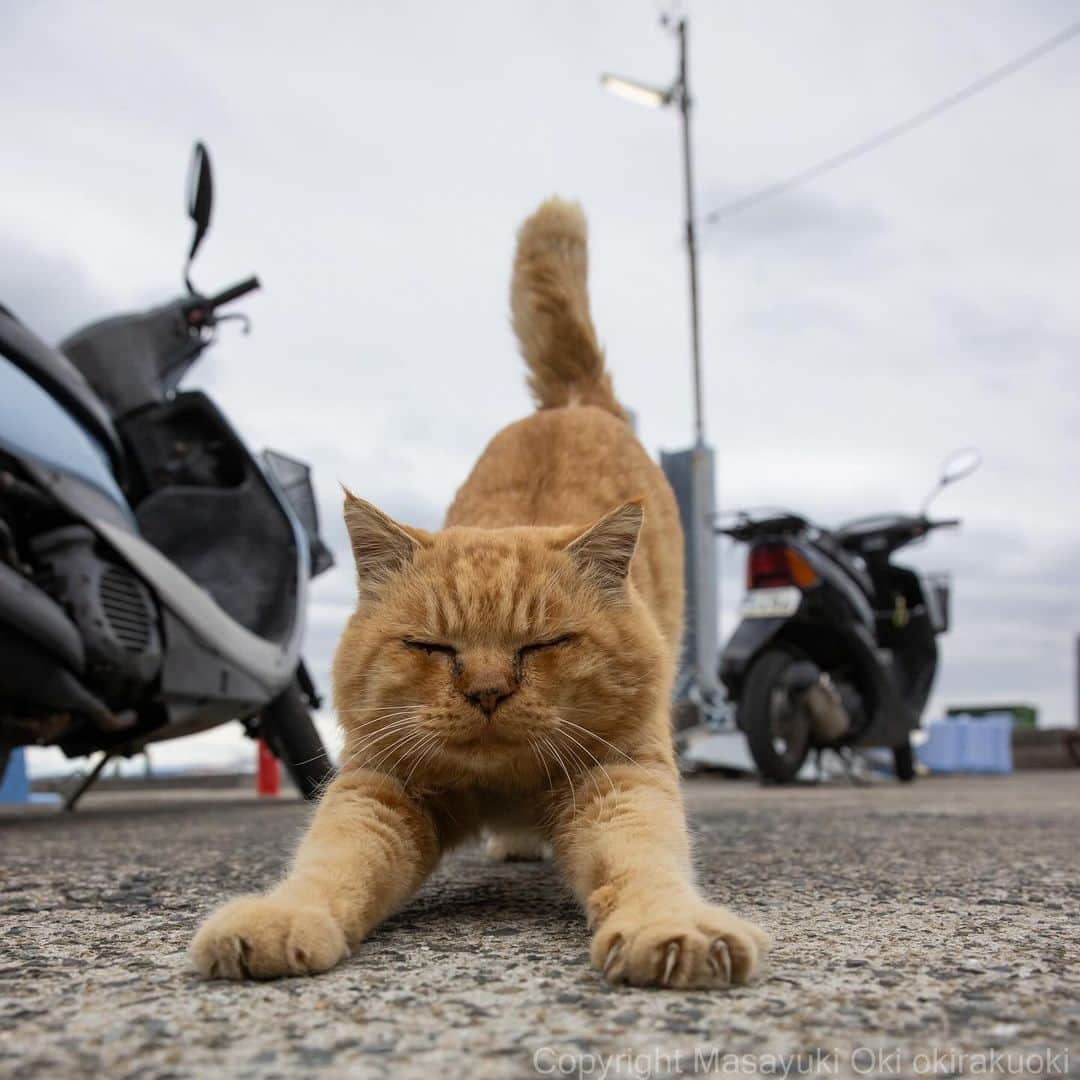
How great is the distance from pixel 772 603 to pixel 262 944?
5.71 m

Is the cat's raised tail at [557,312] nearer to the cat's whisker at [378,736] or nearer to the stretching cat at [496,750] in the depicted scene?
the stretching cat at [496,750]

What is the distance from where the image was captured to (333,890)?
158cm

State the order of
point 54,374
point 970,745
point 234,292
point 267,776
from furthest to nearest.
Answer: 1. point 970,745
2. point 267,776
3. point 234,292
4. point 54,374

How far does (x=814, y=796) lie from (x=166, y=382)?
161 inches

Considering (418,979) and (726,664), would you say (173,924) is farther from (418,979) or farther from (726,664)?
(726,664)

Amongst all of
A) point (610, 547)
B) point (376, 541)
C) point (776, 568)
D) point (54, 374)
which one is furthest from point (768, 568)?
point (376, 541)

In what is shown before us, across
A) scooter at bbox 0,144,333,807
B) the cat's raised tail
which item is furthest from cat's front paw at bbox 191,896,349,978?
the cat's raised tail

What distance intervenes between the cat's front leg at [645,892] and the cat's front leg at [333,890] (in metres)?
0.28

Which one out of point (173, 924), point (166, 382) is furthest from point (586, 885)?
point (166, 382)

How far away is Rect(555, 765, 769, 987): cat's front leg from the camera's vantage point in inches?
50.9

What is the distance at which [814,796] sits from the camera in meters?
6.14

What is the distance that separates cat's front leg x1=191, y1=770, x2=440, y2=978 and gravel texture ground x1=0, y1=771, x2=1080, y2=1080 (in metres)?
0.04

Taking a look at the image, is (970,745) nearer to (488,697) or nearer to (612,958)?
(488,697)

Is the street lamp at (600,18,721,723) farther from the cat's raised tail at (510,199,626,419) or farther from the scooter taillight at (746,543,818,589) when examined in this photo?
the cat's raised tail at (510,199,626,419)
